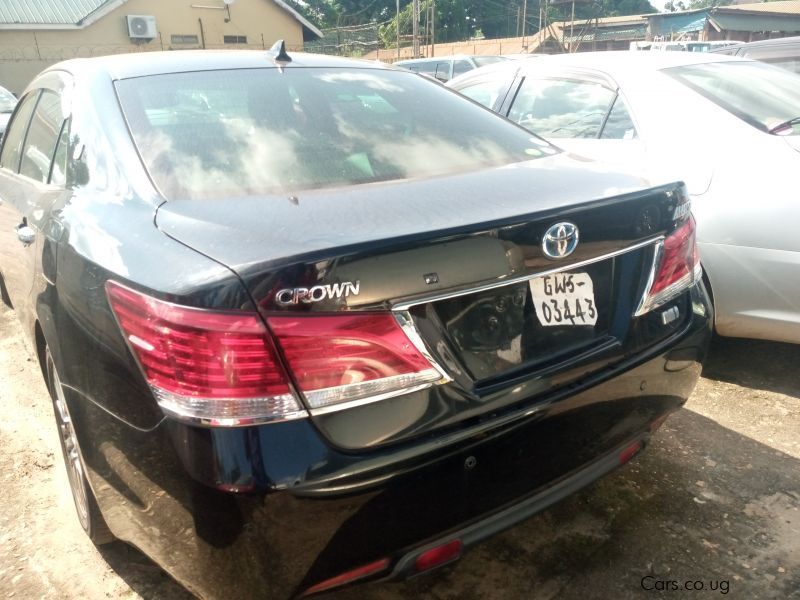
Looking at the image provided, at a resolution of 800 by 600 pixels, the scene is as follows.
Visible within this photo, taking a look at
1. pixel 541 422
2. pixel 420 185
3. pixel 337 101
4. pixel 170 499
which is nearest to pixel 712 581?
pixel 541 422

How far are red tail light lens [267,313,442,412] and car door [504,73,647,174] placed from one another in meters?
2.29

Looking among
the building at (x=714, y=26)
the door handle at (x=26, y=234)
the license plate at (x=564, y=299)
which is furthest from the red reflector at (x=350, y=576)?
the building at (x=714, y=26)

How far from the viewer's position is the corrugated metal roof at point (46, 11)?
24.0 meters

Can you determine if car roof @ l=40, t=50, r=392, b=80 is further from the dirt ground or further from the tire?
the dirt ground

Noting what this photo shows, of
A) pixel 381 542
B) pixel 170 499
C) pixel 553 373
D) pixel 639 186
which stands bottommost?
pixel 381 542

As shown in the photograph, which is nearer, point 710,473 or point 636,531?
point 636,531

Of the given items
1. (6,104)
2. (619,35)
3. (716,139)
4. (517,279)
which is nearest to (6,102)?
(6,104)

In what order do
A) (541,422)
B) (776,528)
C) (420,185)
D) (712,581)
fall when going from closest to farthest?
(541,422), (420,185), (712,581), (776,528)

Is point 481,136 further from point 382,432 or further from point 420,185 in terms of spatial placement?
point 382,432

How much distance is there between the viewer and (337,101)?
2416 millimetres

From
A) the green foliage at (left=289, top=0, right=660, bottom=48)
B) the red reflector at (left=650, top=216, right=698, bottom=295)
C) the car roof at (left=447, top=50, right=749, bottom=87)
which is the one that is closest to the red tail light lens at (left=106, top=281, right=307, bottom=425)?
the red reflector at (left=650, top=216, right=698, bottom=295)

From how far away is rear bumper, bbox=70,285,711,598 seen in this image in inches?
55.7

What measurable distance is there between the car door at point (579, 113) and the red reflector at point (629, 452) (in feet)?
5.74

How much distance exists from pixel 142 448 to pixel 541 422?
96 centimetres
